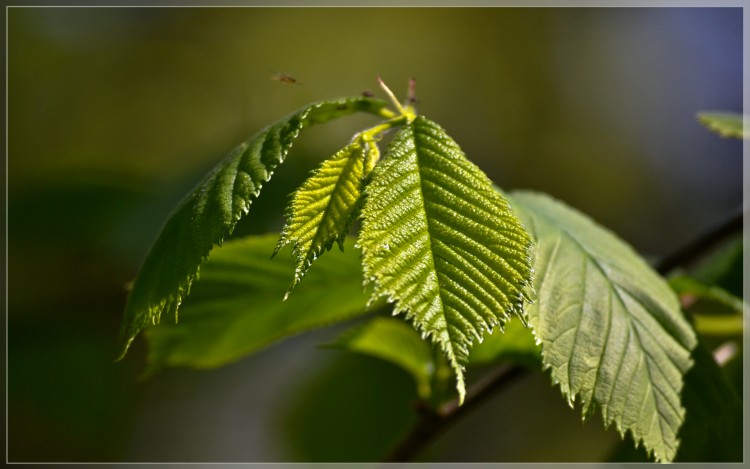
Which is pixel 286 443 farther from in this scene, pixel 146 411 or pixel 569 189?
pixel 569 189

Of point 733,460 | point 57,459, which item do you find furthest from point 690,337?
point 57,459

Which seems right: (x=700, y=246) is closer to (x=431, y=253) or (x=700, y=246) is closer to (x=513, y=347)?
(x=513, y=347)

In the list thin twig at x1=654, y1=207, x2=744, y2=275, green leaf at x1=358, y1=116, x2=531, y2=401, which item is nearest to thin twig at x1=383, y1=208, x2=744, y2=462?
thin twig at x1=654, y1=207, x2=744, y2=275

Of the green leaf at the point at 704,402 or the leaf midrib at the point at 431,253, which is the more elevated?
the leaf midrib at the point at 431,253

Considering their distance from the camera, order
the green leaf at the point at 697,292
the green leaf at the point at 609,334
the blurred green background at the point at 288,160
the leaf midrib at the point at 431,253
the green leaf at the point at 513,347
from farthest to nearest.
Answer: the blurred green background at the point at 288,160
the green leaf at the point at 697,292
the green leaf at the point at 513,347
the green leaf at the point at 609,334
the leaf midrib at the point at 431,253

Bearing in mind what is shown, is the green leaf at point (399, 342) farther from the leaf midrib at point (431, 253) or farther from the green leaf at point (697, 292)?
the leaf midrib at point (431, 253)

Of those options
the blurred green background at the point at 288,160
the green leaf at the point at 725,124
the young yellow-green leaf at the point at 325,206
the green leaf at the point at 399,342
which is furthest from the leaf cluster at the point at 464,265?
the blurred green background at the point at 288,160

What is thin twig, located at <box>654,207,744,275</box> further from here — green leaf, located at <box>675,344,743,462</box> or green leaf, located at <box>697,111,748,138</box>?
green leaf, located at <box>675,344,743,462</box>
